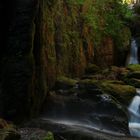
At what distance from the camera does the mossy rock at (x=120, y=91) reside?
51.2ft

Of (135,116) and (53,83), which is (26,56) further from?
(135,116)

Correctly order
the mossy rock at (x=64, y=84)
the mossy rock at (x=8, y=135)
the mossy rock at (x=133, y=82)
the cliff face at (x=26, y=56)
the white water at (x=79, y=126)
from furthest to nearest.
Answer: the mossy rock at (x=133, y=82) < the mossy rock at (x=64, y=84) < the white water at (x=79, y=126) < the cliff face at (x=26, y=56) < the mossy rock at (x=8, y=135)

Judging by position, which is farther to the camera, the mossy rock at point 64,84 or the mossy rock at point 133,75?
the mossy rock at point 133,75

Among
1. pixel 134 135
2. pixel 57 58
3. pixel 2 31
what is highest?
pixel 2 31

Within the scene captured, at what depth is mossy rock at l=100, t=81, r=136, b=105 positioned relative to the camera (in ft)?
51.2

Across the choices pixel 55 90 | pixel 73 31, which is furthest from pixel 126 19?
pixel 55 90

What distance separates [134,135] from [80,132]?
211 centimetres

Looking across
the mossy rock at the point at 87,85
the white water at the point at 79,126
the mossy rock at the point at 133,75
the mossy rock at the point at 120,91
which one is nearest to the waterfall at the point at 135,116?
the mossy rock at the point at 120,91

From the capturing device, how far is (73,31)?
19.8m

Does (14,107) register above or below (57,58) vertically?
below

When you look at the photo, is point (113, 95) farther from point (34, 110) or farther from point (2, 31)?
point (2, 31)

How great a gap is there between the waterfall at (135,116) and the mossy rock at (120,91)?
216 mm

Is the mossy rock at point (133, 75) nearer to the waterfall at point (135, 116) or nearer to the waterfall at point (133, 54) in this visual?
the waterfall at point (135, 116)

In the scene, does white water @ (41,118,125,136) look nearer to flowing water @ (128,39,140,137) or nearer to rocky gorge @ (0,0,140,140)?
rocky gorge @ (0,0,140,140)
